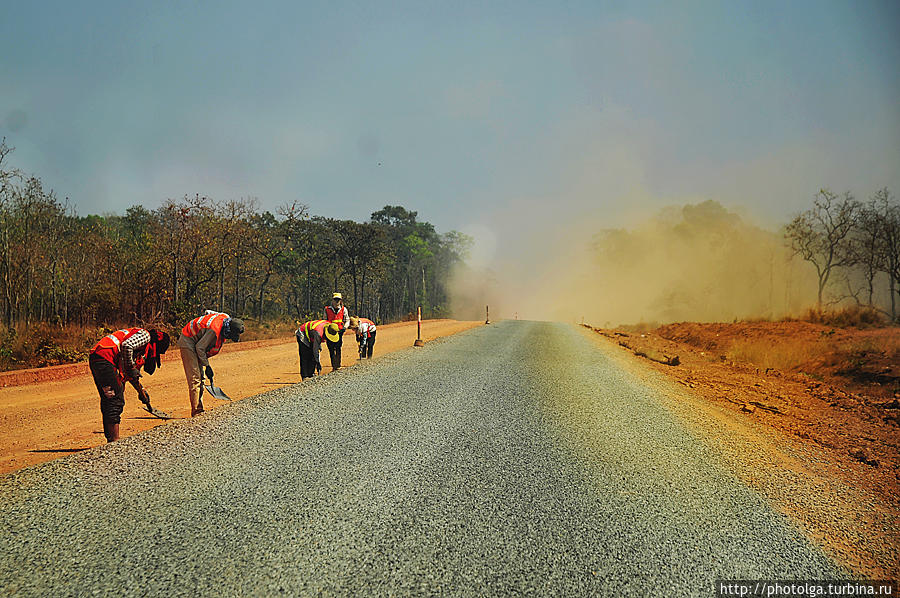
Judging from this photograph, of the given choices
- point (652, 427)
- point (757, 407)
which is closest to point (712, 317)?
point (757, 407)

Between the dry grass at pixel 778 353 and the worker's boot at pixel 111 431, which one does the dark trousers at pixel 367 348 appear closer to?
the worker's boot at pixel 111 431

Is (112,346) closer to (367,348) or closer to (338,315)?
(338,315)

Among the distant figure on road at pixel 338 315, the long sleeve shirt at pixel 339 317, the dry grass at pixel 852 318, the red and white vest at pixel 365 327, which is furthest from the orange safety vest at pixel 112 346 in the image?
the dry grass at pixel 852 318

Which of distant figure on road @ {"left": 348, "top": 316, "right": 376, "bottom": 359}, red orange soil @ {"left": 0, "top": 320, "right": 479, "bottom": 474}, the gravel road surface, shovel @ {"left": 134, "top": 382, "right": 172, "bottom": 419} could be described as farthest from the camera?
distant figure on road @ {"left": 348, "top": 316, "right": 376, "bottom": 359}

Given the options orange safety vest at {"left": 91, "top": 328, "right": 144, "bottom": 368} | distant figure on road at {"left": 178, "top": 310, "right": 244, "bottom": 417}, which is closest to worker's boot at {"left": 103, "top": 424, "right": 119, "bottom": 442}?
orange safety vest at {"left": 91, "top": 328, "right": 144, "bottom": 368}

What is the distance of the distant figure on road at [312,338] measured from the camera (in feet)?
33.1

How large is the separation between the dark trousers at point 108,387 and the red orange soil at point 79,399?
79 cm

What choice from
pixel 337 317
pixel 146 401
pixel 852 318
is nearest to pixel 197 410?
pixel 146 401

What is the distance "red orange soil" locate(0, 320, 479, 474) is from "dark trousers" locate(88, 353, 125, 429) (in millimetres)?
793

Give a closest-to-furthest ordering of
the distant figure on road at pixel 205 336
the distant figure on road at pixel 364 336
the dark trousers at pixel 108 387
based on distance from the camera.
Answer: the dark trousers at pixel 108 387, the distant figure on road at pixel 205 336, the distant figure on road at pixel 364 336

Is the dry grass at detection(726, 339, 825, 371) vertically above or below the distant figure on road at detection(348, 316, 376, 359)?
below

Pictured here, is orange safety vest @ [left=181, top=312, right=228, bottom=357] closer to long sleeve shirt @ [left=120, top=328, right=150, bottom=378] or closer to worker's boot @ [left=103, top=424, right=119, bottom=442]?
long sleeve shirt @ [left=120, top=328, right=150, bottom=378]

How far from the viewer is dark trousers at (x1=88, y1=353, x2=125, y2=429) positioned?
5.12 metres

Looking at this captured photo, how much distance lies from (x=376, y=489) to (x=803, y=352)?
60.8 ft
